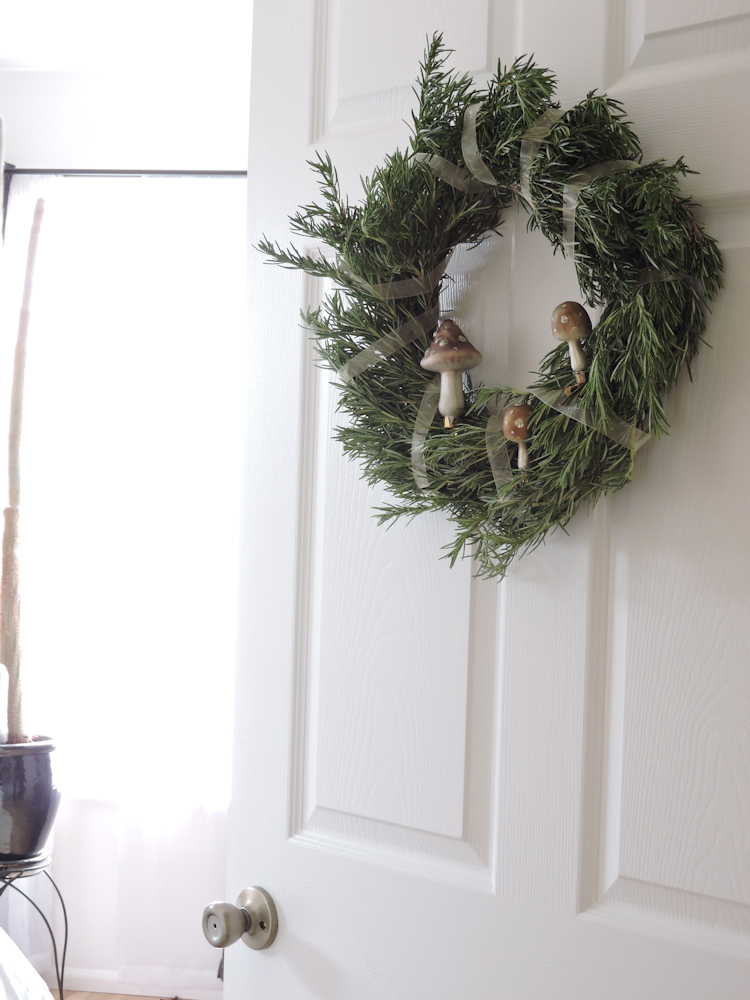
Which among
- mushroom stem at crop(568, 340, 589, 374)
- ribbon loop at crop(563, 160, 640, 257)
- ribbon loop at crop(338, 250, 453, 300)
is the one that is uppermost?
ribbon loop at crop(563, 160, 640, 257)

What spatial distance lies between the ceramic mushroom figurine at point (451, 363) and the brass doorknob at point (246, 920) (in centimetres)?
57

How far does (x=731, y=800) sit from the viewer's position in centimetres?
65

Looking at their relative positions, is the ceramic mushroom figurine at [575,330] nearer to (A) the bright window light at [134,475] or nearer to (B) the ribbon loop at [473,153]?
(B) the ribbon loop at [473,153]

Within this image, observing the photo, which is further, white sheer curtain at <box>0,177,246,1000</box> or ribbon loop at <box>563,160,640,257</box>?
white sheer curtain at <box>0,177,246,1000</box>

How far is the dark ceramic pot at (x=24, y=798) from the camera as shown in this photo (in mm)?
1357

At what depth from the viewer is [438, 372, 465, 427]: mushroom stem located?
0.73m

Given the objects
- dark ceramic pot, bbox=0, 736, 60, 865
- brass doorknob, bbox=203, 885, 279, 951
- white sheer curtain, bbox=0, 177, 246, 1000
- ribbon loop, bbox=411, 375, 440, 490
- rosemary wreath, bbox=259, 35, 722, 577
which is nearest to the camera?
rosemary wreath, bbox=259, 35, 722, 577

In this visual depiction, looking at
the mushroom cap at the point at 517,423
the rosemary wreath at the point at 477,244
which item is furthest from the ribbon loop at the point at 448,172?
the mushroom cap at the point at 517,423

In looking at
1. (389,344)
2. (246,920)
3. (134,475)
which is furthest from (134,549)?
(389,344)

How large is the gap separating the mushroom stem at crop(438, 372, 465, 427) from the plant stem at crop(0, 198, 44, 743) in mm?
986

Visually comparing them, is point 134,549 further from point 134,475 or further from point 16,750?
point 16,750

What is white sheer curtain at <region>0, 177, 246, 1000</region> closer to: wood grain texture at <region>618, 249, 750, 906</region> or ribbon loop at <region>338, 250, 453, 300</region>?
ribbon loop at <region>338, 250, 453, 300</region>

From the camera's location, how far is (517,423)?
682mm

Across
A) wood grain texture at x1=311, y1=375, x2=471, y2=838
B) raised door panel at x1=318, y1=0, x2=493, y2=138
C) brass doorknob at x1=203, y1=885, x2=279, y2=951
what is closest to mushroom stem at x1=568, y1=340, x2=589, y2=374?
wood grain texture at x1=311, y1=375, x2=471, y2=838
